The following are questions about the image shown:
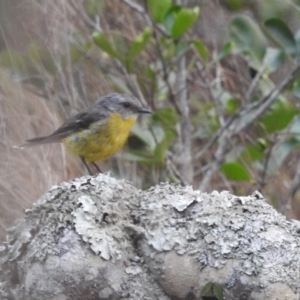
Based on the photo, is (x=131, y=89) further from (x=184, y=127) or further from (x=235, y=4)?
(x=235, y=4)

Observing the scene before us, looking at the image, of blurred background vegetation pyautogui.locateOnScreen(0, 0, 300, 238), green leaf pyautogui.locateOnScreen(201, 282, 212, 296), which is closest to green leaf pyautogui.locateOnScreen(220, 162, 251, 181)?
blurred background vegetation pyautogui.locateOnScreen(0, 0, 300, 238)

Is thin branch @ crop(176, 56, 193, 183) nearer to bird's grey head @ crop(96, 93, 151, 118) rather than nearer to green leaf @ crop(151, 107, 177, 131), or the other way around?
green leaf @ crop(151, 107, 177, 131)

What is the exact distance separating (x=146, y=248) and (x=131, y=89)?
243 cm

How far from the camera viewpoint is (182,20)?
352 centimetres

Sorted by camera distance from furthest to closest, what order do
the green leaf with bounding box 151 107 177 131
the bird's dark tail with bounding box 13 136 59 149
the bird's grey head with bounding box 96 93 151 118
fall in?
the green leaf with bounding box 151 107 177 131 → the bird's grey head with bounding box 96 93 151 118 → the bird's dark tail with bounding box 13 136 59 149

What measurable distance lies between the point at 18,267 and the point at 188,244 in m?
0.41

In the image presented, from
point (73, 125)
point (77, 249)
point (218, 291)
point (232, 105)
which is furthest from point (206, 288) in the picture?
point (232, 105)

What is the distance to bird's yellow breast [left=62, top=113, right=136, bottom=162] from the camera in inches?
135

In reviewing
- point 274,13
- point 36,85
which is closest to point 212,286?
point 36,85

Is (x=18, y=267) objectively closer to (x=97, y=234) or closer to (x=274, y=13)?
(x=97, y=234)

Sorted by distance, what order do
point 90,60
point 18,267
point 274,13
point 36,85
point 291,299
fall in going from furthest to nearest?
1. point 274,13
2. point 90,60
3. point 36,85
4. point 18,267
5. point 291,299

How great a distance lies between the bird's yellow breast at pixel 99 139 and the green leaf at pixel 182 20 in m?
0.53

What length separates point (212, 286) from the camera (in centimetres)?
163

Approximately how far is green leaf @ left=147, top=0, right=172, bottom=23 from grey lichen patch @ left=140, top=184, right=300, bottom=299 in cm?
208
